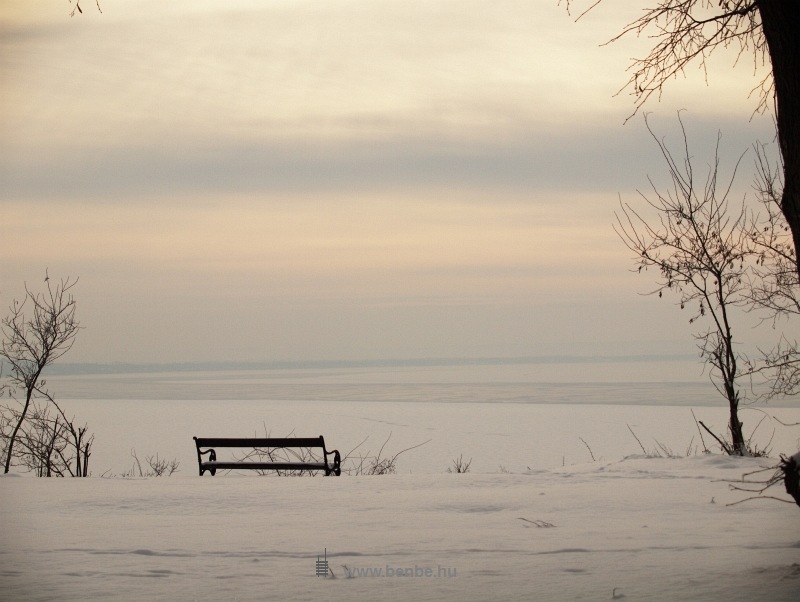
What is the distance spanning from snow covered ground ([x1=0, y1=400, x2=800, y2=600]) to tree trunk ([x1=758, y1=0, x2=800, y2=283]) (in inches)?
85.0

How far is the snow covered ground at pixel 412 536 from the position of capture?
4973mm

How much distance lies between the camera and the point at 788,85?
16.5ft

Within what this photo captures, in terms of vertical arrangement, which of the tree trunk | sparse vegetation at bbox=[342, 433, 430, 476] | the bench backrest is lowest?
sparse vegetation at bbox=[342, 433, 430, 476]

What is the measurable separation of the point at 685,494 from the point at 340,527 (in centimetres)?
336

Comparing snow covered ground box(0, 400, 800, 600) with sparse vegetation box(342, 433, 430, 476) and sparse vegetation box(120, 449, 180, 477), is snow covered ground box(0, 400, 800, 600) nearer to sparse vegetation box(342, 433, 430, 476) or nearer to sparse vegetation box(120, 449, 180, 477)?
sparse vegetation box(120, 449, 180, 477)

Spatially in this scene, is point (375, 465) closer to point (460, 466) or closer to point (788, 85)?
point (460, 466)

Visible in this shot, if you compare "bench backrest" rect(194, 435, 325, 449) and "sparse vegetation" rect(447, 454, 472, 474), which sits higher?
"bench backrest" rect(194, 435, 325, 449)

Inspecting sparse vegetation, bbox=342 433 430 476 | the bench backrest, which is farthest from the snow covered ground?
sparse vegetation, bbox=342 433 430 476

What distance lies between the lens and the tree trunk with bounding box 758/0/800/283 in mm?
5016

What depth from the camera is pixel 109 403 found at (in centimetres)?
4953

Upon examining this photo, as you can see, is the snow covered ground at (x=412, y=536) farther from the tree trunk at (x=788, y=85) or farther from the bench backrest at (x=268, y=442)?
the tree trunk at (x=788, y=85)

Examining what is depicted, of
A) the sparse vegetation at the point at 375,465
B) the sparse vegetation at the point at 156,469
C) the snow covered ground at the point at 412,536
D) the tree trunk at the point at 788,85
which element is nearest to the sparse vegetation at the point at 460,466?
the sparse vegetation at the point at 375,465

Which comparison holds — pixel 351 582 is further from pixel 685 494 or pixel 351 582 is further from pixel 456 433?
pixel 456 433

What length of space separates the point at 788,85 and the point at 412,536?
3.98m
